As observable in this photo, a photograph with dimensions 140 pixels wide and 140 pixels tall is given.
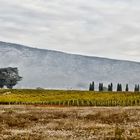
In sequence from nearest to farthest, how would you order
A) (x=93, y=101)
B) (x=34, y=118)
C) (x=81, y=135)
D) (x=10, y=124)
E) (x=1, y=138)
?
(x=1, y=138)
(x=81, y=135)
(x=10, y=124)
(x=34, y=118)
(x=93, y=101)

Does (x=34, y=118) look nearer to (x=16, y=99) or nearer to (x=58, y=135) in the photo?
(x=58, y=135)

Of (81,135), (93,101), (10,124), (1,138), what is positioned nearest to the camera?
(1,138)

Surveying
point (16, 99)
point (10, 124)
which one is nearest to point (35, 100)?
point (16, 99)

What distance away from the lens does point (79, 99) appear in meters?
99.4

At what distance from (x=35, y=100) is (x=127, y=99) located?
61.4 feet

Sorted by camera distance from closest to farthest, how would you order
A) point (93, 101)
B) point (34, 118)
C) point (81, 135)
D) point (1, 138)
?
point (1, 138)
point (81, 135)
point (34, 118)
point (93, 101)

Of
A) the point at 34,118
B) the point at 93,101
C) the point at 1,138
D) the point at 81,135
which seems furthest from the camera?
the point at 93,101

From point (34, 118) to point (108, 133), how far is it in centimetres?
1346

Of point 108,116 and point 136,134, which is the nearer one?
point 136,134

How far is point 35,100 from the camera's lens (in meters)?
99.0

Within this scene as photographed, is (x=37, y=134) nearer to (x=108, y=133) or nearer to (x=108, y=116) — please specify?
(x=108, y=133)

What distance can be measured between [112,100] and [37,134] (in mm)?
75704

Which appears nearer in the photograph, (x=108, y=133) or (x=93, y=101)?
(x=108, y=133)

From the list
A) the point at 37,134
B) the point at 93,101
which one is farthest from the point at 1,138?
the point at 93,101
